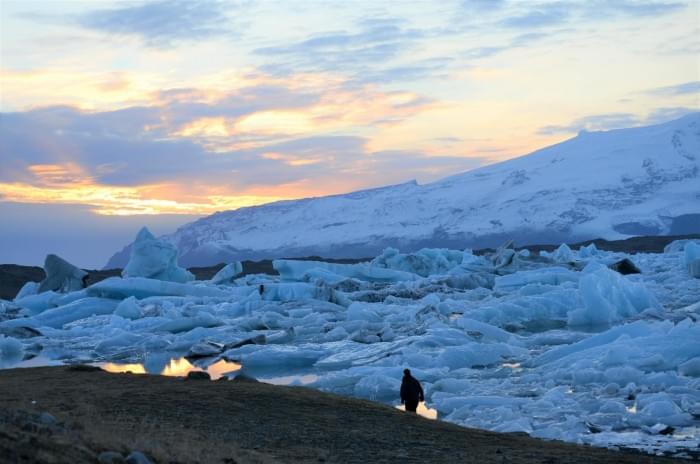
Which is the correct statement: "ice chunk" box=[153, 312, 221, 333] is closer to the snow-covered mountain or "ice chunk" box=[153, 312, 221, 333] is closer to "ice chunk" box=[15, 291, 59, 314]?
"ice chunk" box=[15, 291, 59, 314]

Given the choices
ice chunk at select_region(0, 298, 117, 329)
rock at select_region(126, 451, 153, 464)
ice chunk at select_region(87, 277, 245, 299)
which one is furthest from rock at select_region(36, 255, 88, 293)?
rock at select_region(126, 451, 153, 464)

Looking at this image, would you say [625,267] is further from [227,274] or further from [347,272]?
[227,274]

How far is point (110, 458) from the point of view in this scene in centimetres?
731

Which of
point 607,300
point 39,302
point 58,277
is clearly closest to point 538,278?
point 607,300

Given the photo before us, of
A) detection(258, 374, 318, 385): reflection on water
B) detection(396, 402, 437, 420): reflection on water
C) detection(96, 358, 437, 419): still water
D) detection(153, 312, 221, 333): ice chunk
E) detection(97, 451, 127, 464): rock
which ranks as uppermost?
detection(153, 312, 221, 333): ice chunk

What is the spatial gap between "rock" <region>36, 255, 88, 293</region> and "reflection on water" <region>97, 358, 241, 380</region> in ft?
64.5

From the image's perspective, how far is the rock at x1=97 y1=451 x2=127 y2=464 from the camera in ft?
23.6

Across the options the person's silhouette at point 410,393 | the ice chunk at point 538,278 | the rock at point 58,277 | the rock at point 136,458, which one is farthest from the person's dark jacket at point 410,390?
the rock at point 58,277

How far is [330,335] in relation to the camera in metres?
25.3

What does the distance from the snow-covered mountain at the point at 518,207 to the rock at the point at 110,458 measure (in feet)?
392

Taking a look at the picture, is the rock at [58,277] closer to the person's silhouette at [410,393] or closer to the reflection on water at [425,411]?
the reflection on water at [425,411]

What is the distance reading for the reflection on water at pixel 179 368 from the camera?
1995cm

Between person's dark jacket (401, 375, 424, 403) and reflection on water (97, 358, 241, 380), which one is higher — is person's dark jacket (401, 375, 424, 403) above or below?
above

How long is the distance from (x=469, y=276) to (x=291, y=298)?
8720 mm
